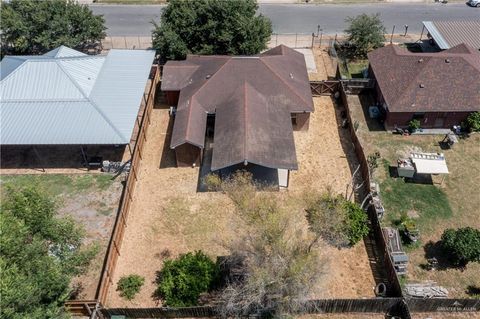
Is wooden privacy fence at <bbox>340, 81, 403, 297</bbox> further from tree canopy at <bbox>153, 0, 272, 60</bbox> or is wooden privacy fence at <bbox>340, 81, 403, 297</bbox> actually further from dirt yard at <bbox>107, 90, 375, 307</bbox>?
tree canopy at <bbox>153, 0, 272, 60</bbox>

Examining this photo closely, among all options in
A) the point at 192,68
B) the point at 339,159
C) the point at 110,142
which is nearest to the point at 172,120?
the point at 192,68

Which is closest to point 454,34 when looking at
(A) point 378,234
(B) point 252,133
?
(B) point 252,133

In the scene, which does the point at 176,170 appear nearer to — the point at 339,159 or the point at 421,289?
the point at 339,159

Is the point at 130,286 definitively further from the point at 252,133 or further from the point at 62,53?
the point at 62,53

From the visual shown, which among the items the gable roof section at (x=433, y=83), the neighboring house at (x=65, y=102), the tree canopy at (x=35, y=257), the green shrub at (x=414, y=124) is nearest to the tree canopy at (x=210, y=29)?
the neighboring house at (x=65, y=102)

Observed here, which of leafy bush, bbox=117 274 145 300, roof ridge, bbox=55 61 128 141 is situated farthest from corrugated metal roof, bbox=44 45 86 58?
leafy bush, bbox=117 274 145 300
